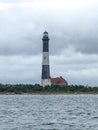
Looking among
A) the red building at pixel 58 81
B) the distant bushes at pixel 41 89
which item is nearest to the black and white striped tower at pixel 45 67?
the distant bushes at pixel 41 89

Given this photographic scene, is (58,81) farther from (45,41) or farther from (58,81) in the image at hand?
(45,41)

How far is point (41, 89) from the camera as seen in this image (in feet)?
548

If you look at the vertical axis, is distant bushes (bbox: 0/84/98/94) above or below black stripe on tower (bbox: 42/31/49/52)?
below

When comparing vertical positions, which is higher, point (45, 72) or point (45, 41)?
point (45, 41)

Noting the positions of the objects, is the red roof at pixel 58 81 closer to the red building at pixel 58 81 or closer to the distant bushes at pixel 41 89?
the red building at pixel 58 81

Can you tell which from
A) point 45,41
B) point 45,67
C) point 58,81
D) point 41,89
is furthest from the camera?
point 58,81

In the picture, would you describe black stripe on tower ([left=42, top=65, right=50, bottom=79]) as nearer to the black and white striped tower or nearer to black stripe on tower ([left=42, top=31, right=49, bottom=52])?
the black and white striped tower

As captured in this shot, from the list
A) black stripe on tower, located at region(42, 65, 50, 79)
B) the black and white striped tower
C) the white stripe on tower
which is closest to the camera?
black stripe on tower, located at region(42, 65, 50, 79)

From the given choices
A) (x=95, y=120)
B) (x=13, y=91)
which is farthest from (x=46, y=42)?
(x=95, y=120)

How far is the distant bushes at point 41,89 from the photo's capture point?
168 m

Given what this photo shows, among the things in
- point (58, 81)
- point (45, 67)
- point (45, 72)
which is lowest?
point (58, 81)

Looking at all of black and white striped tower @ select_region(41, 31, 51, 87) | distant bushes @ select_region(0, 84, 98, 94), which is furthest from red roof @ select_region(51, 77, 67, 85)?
black and white striped tower @ select_region(41, 31, 51, 87)

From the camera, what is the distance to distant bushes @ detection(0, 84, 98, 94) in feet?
552

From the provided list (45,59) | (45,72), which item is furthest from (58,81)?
(45,59)
